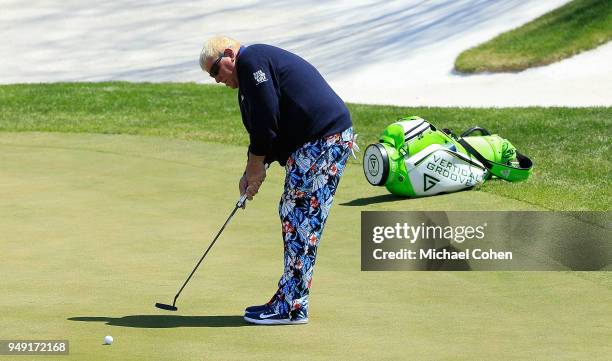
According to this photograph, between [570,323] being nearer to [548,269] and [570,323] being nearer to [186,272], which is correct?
[548,269]

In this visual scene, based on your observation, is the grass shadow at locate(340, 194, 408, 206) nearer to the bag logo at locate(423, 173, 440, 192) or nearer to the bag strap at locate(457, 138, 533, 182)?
the bag logo at locate(423, 173, 440, 192)

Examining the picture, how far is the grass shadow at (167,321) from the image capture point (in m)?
7.38

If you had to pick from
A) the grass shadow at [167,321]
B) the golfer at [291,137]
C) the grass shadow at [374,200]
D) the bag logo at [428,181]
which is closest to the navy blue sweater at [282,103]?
the golfer at [291,137]

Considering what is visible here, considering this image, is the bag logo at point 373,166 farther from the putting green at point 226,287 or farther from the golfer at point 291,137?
the golfer at point 291,137

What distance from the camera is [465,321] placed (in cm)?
751

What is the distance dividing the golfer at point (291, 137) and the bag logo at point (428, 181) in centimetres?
385

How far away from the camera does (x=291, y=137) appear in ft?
24.0

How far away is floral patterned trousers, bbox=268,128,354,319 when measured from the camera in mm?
7312

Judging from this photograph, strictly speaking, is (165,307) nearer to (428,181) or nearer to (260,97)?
(260,97)

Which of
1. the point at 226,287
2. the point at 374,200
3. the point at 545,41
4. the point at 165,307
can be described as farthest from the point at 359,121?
the point at 165,307

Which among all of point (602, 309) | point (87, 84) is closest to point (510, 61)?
point (87, 84)

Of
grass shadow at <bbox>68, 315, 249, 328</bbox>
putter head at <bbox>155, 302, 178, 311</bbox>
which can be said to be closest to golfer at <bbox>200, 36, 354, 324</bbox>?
grass shadow at <bbox>68, 315, 249, 328</bbox>

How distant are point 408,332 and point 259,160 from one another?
1.26 m

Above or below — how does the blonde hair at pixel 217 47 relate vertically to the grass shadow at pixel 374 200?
above
